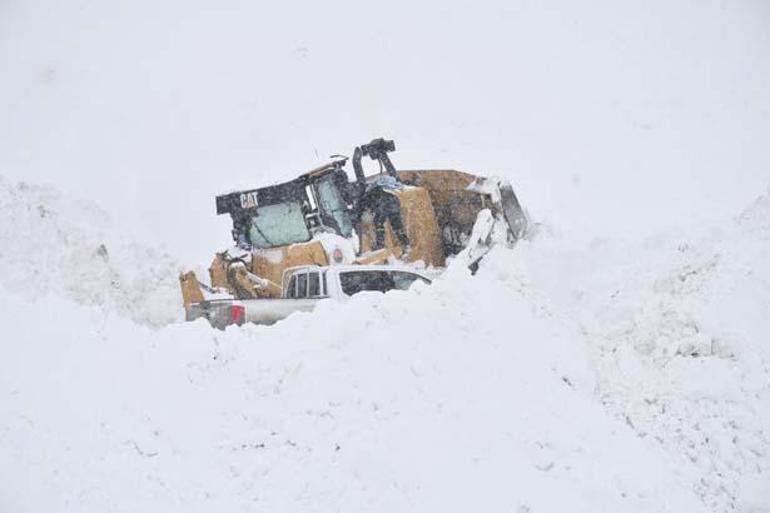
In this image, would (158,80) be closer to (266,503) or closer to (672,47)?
(672,47)

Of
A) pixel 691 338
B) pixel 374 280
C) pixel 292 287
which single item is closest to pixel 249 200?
pixel 292 287

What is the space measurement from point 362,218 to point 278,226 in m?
1.44

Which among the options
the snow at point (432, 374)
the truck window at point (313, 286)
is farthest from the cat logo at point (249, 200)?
the truck window at point (313, 286)

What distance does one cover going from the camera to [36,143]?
21.9 m

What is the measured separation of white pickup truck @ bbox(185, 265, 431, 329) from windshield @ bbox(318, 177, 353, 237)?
9.45 ft

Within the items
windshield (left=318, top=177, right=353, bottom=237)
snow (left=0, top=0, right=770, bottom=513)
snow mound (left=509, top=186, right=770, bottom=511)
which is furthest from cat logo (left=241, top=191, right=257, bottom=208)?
snow mound (left=509, top=186, right=770, bottom=511)

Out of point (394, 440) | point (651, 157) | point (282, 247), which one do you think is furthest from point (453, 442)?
point (651, 157)

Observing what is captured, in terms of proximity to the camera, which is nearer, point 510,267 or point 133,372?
point 133,372

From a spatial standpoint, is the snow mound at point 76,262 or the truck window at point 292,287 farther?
the snow mound at point 76,262

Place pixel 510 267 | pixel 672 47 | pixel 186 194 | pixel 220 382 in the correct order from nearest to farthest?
pixel 220 382
pixel 510 267
pixel 186 194
pixel 672 47

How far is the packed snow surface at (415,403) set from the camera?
5.50 m

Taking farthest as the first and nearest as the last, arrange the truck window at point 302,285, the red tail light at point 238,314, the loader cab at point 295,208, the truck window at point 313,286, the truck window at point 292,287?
1. the loader cab at point 295,208
2. the truck window at point 292,287
3. the truck window at point 302,285
4. the truck window at point 313,286
5. the red tail light at point 238,314

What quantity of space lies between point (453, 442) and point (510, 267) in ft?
9.24

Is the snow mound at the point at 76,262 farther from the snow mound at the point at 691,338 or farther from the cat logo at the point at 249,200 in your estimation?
the snow mound at the point at 691,338
